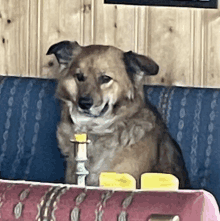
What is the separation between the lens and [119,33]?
2.24m

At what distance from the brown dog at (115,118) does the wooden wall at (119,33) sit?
0.24 meters

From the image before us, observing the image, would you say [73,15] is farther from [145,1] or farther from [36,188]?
[36,188]

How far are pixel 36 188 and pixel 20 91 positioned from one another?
4.50ft

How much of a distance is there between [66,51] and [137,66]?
312 millimetres

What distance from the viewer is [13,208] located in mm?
711

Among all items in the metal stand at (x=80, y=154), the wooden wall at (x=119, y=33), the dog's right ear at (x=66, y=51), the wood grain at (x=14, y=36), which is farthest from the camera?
the wood grain at (x=14, y=36)

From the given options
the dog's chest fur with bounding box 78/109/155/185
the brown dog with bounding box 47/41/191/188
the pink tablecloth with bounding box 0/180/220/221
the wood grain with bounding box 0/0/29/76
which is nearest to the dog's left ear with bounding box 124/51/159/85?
the brown dog with bounding box 47/41/191/188

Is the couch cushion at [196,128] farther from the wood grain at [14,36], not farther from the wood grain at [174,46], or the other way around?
the wood grain at [14,36]

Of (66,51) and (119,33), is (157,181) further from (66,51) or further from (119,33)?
(119,33)

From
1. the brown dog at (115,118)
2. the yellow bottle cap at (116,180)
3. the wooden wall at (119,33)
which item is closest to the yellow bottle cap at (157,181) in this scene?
the yellow bottle cap at (116,180)

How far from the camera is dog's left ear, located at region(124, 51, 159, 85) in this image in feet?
6.26

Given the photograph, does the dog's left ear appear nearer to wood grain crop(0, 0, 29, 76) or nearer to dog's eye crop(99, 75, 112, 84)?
dog's eye crop(99, 75, 112, 84)

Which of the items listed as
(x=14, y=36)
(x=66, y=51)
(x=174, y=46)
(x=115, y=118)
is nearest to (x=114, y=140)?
(x=115, y=118)

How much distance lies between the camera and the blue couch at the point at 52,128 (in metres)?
1.87
